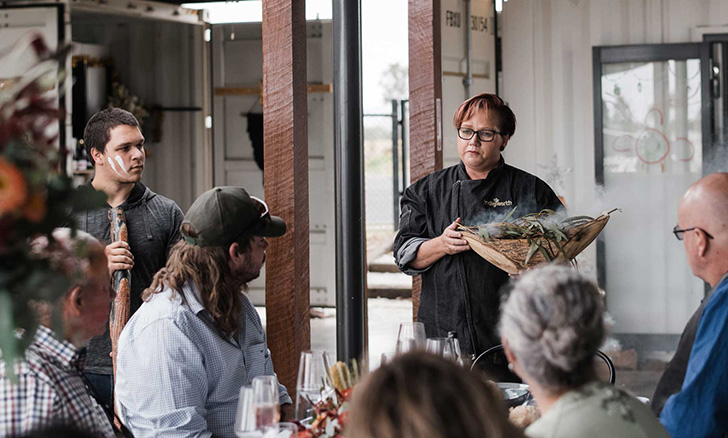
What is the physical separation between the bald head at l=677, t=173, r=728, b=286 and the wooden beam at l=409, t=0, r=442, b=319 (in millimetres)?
1560

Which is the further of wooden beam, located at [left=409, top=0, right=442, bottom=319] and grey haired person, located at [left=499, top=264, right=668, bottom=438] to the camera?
wooden beam, located at [left=409, top=0, right=442, bottom=319]

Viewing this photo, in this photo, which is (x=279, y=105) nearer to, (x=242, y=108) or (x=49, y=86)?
(x=49, y=86)

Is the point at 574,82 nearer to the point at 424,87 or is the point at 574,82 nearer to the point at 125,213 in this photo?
the point at 424,87

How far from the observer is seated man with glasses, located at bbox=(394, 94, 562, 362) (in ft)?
11.4

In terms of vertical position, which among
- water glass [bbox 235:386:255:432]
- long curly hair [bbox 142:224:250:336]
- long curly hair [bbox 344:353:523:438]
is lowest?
water glass [bbox 235:386:255:432]

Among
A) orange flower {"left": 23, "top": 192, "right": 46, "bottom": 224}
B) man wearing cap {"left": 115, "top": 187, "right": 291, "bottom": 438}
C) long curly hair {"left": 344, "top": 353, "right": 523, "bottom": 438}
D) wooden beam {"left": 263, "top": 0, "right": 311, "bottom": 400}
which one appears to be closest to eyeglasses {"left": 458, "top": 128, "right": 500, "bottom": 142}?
wooden beam {"left": 263, "top": 0, "right": 311, "bottom": 400}

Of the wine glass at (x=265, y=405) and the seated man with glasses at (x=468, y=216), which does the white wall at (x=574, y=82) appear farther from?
the wine glass at (x=265, y=405)

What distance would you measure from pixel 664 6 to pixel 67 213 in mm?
5832

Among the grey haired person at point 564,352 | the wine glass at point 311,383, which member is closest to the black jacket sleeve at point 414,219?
the wine glass at point 311,383

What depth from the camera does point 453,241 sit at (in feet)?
10.8

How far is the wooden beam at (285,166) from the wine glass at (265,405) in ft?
4.84

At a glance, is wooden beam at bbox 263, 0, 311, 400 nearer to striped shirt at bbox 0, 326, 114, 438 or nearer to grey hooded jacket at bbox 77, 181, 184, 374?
grey hooded jacket at bbox 77, 181, 184, 374

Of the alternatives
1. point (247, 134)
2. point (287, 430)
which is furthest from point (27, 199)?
point (247, 134)

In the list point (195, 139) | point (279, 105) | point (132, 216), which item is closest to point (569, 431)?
point (279, 105)
